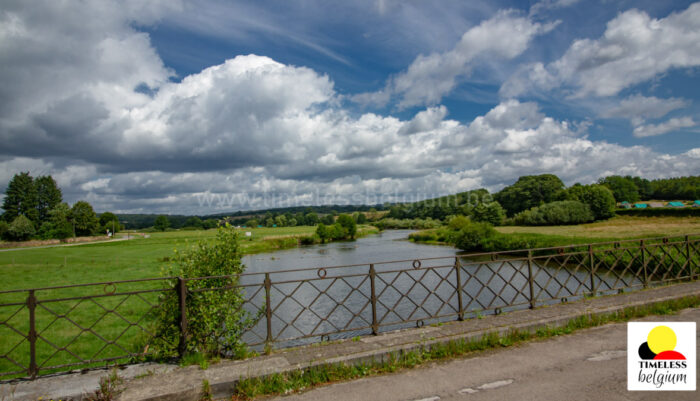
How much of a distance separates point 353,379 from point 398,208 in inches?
5601

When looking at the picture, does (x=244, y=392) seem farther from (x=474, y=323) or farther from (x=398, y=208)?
(x=398, y=208)

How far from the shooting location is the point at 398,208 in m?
146

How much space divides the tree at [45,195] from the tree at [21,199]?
1075 millimetres

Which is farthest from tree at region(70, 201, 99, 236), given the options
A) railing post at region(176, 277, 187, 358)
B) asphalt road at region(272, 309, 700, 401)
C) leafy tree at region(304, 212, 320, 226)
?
asphalt road at region(272, 309, 700, 401)

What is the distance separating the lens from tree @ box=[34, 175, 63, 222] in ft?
263

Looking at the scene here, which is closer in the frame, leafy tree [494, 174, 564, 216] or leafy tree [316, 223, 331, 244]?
leafy tree [316, 223, 331, 244]

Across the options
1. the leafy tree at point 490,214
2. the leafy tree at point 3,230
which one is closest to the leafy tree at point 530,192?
the leafy tree at point 490,214

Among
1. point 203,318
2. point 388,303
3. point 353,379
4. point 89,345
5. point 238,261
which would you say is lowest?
point 388,303

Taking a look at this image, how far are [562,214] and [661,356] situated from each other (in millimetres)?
64185

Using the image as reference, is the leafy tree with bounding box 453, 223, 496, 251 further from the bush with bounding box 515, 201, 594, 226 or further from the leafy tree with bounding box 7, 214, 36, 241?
the leafy tree with bounding box 7, 214, 36, 241

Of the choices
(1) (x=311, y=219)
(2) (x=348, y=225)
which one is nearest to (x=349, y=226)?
(2) (x=348, y=225)

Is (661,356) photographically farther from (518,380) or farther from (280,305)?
(280,305)

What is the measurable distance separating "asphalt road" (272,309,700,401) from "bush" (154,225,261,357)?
1.86 metres

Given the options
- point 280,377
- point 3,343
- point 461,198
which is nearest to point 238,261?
point 280,377
